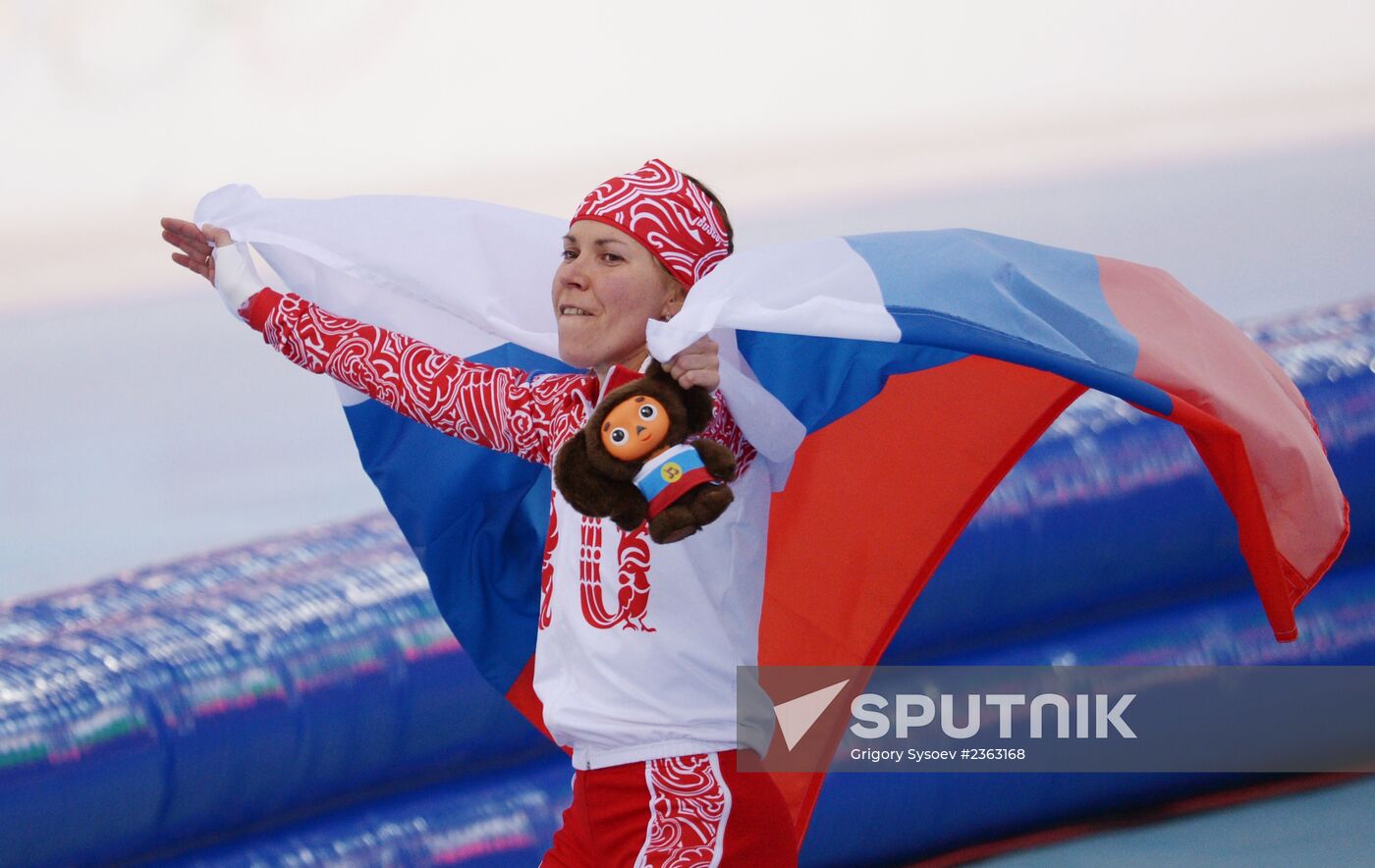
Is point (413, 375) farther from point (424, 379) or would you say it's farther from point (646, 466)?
point (646, 466)

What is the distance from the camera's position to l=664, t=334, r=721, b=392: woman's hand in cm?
141

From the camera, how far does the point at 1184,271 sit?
4254 mm

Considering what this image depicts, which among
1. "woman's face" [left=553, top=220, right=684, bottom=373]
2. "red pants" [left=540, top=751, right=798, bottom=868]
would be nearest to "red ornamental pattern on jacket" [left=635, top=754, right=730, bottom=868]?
"red pants" [left=540, top=751, right=798, bottom=868]

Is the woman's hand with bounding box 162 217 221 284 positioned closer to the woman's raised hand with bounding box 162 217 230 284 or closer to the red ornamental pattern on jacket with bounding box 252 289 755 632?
the woman's raised hand with bounding box 162 217 230 284

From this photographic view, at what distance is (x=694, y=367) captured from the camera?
1.42 m

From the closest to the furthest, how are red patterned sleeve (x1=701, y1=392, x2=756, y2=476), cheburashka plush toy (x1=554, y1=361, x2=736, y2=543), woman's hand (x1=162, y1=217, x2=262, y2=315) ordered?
1. cheburashka plush toy (x1=554, y1=361, x2=736, y2=543)
2. red patterned sleeve (x1=701, y1=392, x2=756, y2=476)
3. woman's hand (x1=162, y1=217, x2=262, y2=315)

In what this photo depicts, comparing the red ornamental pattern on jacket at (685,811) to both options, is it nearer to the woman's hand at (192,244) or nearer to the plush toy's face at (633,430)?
the plush toy's face at (633,430)

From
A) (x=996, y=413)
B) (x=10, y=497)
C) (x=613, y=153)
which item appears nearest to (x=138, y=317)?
(x=10, y=497)

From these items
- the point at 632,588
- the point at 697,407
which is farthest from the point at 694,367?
the point at 632,588

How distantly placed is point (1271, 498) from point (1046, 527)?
116 centimetres

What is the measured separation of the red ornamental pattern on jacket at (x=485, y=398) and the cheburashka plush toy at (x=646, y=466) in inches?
5.5

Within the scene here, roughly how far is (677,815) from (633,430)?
0.39 metres

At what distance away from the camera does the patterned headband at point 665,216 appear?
1644 millimetres

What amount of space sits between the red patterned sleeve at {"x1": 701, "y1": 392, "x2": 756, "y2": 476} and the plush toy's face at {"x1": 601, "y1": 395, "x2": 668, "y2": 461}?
0.12 metres
